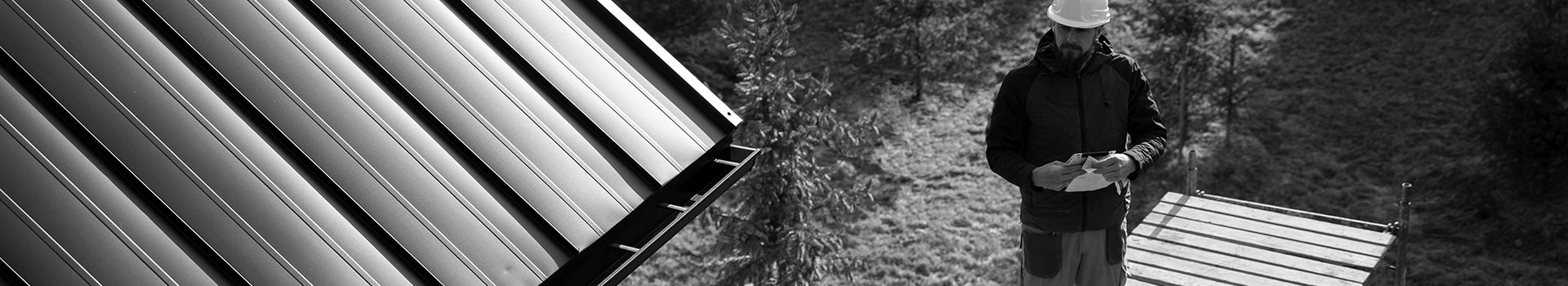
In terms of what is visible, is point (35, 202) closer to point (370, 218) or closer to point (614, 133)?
point (370, 218)

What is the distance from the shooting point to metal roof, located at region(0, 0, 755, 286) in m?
2.97

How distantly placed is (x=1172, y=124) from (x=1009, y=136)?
930 centimetres

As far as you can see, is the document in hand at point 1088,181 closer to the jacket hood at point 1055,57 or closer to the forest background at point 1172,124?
the jacket hood at point 1055,57

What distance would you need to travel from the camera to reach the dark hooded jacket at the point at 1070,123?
3.94 m

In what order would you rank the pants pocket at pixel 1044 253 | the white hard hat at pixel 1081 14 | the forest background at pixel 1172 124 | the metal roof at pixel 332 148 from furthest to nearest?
the forest background at pixel 1172 124 → the pants pocket at pixel 1044 253 → the white hard hat at pixel 1081 14 → the metal roof at pixel 332 148

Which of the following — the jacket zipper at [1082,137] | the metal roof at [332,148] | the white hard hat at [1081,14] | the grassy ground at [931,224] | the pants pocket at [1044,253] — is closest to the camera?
the metal roof at [332,148]

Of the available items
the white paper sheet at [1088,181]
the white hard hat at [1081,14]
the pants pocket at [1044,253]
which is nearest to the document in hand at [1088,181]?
the white paper sheet at [1088,181]

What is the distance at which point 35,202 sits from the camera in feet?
9.53

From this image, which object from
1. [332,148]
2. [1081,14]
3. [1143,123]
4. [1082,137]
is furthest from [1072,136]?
[332,148]

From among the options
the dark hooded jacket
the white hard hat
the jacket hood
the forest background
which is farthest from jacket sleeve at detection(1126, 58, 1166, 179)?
the forest background

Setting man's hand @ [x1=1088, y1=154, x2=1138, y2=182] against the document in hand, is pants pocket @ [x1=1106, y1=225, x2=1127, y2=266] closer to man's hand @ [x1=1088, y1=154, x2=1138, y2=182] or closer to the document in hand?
the document in hand

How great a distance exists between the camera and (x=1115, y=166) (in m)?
3.85

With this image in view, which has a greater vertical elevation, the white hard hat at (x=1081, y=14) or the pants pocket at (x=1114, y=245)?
the white hard hat at (x=1081, y=14)

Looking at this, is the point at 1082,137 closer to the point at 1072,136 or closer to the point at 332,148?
the point at 1072,136
